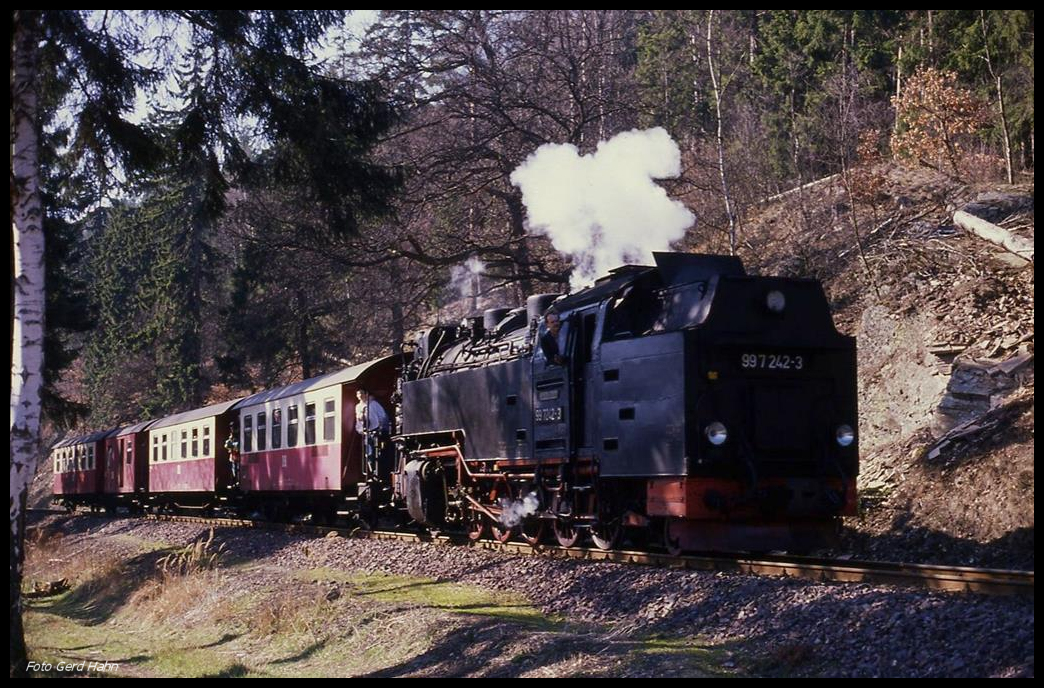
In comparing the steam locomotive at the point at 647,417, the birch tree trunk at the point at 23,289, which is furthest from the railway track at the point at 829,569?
the birch tree trunk at the point at 23,289

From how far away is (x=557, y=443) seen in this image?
488 inches

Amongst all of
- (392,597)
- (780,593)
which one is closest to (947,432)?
(780,593)

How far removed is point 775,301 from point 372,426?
28.1 feet

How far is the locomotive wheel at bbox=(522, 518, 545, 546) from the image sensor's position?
13.7m

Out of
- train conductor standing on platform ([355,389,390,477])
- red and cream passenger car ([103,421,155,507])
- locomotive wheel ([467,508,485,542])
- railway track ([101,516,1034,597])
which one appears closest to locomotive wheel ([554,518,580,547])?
railway track ([101,516,1034,597])

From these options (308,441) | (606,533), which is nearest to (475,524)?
(606,533)

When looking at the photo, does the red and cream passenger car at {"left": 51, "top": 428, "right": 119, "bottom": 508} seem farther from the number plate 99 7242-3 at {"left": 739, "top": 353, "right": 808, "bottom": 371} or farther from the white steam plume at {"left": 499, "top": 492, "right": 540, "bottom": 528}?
the number plate 99 7242-3 at {"left": 739, "top": 353, "right": 808, "bottom": 371}

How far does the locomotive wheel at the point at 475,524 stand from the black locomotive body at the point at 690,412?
2.01m

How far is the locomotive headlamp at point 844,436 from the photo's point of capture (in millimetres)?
10953

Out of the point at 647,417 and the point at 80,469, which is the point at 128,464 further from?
the point at 647,417

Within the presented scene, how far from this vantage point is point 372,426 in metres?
17.7

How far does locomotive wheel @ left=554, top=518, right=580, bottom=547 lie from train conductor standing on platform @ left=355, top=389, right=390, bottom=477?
16.3 feet

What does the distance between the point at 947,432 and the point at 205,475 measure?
54.2 feet

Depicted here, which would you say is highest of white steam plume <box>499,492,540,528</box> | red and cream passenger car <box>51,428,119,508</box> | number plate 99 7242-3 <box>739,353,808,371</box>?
number plate 99 7242-3 <box>739,353,808,371</box>
